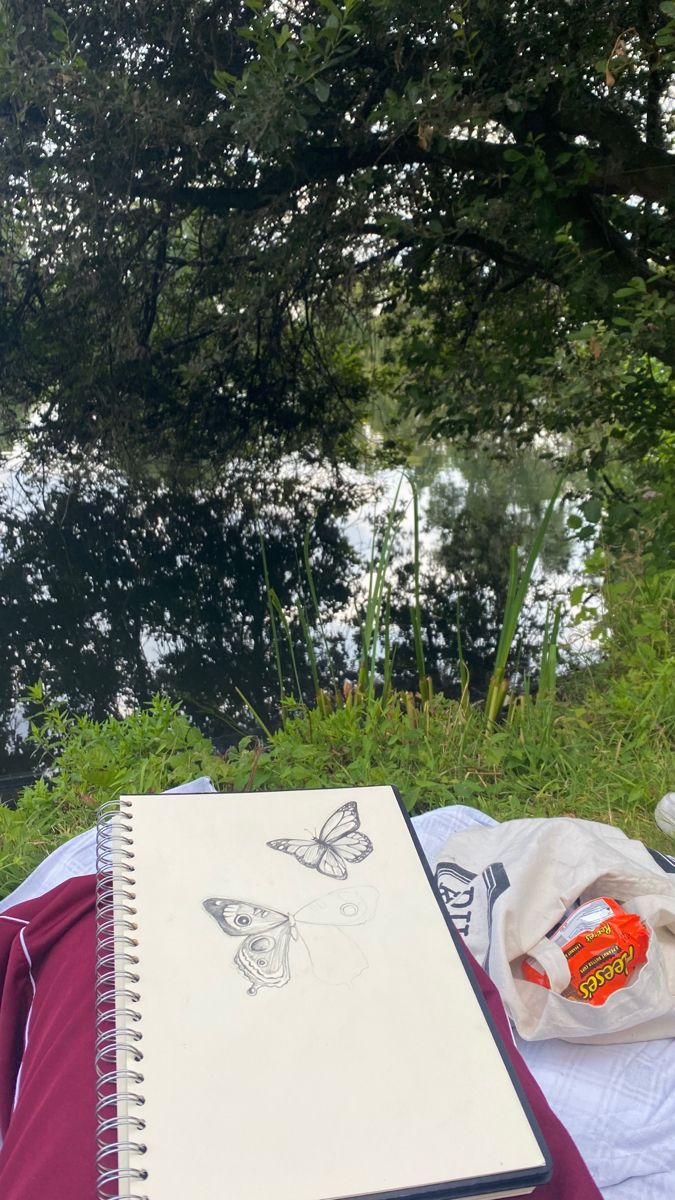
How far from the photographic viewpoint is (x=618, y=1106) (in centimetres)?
124

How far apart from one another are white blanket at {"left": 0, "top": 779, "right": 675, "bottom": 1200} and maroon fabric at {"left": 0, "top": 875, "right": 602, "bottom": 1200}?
26cm

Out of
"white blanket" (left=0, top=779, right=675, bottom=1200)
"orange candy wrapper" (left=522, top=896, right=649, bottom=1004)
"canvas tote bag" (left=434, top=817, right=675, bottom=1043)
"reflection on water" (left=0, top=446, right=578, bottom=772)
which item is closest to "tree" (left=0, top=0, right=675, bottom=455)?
"reflection on water" (left=0, top=446, right=578, bottom=772)

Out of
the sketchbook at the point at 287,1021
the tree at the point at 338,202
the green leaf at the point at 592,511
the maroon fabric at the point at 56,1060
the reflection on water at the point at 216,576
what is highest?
the tree at the point at 338,202

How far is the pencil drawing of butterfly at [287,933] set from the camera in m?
0.99

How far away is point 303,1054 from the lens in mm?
903

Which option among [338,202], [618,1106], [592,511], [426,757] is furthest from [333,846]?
[338,202]

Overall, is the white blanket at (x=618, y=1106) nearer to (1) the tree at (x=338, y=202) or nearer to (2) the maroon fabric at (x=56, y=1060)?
(2) the maroon fabric at (x=56, y=1060)

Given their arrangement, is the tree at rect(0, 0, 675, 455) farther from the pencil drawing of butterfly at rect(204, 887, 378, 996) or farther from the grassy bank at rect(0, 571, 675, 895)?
the pencil drawing of butterfly at rect(204, 887, 378, 996)

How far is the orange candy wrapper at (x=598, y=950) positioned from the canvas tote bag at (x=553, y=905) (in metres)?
0.02

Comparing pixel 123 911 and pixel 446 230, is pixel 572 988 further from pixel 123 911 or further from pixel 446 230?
pixel 446 230

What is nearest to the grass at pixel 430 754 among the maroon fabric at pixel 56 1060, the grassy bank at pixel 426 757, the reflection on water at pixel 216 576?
the grassy bank at pixel 426 757

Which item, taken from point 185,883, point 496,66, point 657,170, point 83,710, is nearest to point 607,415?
point 657,170

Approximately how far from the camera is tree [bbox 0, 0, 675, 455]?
3014 mm

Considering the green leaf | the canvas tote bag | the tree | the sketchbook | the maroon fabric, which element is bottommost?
the canvas tote bag
